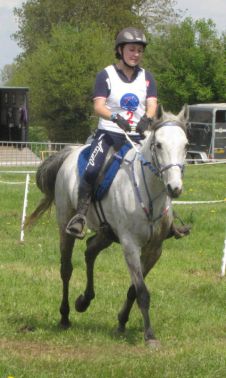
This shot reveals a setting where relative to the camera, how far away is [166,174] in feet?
23.9

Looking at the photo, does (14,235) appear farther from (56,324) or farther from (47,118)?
(47,118)

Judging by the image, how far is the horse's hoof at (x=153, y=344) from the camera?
7.65 metres

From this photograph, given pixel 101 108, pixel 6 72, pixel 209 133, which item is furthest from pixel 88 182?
pixel 6 72

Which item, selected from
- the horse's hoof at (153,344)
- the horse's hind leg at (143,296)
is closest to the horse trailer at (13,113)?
the horse's hind leg at (143,296)

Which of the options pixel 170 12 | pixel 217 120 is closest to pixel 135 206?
pixel 217 120

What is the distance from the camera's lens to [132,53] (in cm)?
839

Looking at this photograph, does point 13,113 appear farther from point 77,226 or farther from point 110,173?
point 110,173

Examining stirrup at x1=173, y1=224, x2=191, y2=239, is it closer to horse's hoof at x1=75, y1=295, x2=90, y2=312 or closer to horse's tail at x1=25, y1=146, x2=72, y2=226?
horse's hoof at x1=75, y1=295, x2=90, y2=312

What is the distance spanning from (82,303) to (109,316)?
423mm

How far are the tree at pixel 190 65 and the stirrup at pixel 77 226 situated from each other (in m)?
46.8

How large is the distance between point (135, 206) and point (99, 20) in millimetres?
63612

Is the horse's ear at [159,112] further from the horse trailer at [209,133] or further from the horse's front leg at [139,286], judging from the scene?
the horse trailer at [209,133]

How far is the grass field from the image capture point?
690 centimetres

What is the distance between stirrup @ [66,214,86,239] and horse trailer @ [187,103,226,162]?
3334 cm
